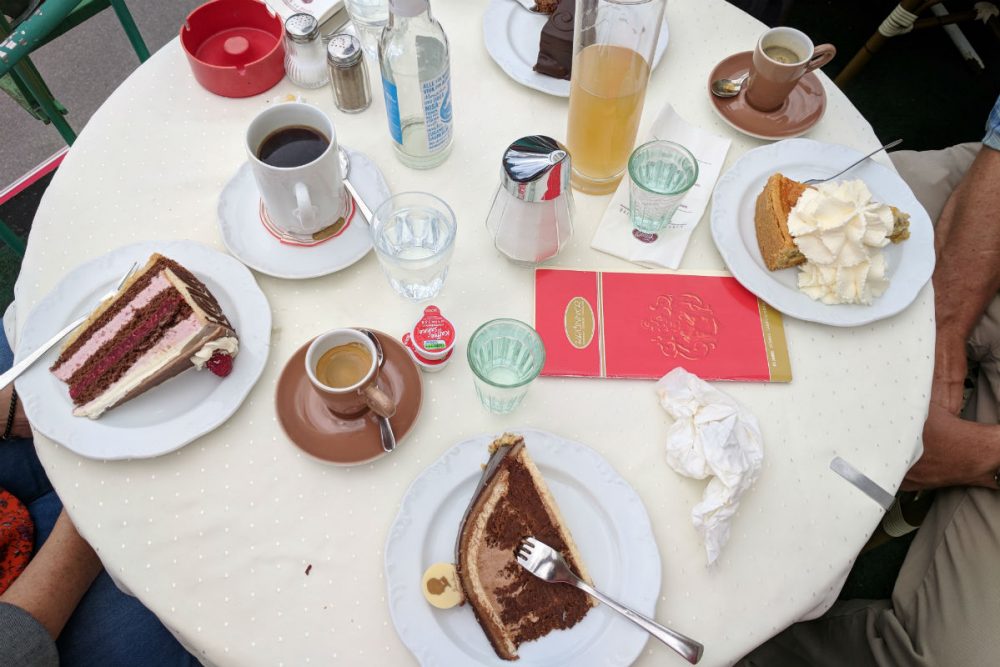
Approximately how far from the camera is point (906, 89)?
8.90 ft

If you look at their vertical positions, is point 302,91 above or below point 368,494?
→ above

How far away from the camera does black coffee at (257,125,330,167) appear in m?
1.08

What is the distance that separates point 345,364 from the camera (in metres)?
1.01

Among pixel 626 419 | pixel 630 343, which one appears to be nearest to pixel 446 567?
pixel 626 419

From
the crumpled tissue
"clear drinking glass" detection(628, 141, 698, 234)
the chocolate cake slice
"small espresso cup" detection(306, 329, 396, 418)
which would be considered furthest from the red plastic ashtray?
the crumpled tissue

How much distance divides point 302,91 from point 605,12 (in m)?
0.61

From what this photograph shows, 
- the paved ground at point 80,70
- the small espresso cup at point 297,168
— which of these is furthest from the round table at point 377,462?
the paved ground at point 80,70

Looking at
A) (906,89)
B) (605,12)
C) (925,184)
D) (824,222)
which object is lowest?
(906,89)

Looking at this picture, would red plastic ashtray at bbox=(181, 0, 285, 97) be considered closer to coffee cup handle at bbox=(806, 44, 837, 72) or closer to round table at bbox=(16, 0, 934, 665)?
round table at bbox=(16, 0, 934, 665)

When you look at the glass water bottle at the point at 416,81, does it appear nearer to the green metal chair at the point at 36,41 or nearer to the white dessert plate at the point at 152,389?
the white dessert plate at the point at 152,389

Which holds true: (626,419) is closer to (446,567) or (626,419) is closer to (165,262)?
(446,567)

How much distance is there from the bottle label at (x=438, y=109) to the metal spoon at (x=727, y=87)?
54 cm

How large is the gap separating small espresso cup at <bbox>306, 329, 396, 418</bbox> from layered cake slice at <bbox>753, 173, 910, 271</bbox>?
0.69 meters

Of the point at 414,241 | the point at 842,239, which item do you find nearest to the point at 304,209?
the point at 414,241
